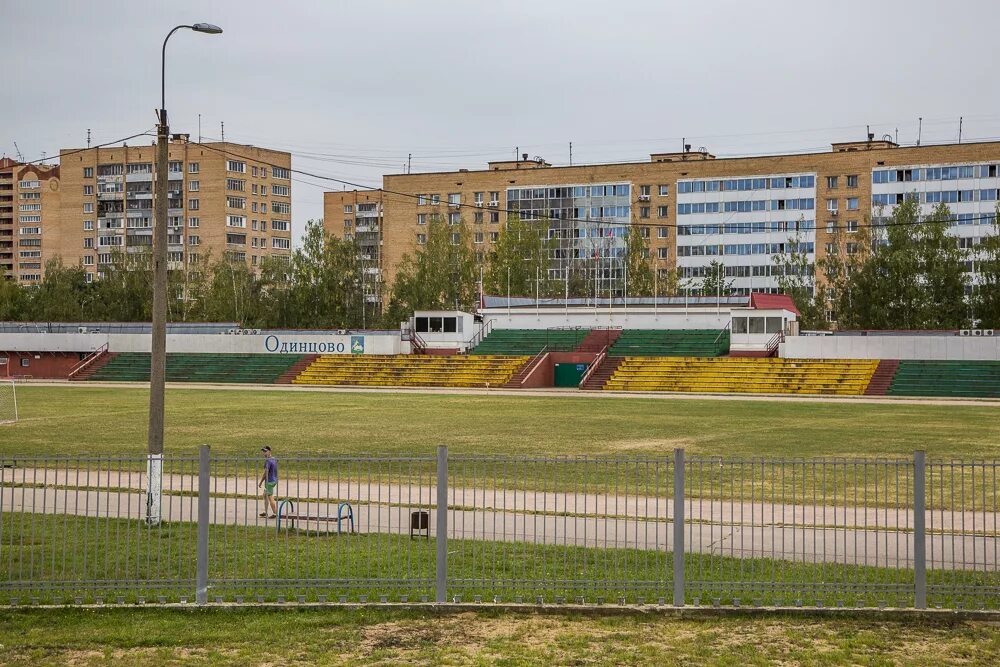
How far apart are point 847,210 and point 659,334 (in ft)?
163

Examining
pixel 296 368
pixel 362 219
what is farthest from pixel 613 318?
pixel 362 219

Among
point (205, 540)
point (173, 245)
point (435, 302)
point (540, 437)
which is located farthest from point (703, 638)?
point (173, 245)

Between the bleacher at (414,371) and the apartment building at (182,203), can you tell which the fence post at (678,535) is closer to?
the bleacher at (414,371)

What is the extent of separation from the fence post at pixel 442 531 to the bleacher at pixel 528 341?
68486mm

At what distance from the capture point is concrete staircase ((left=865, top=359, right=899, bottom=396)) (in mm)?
67500

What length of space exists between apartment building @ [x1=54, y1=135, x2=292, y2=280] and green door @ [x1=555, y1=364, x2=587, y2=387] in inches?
3292

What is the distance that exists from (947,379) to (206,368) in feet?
167

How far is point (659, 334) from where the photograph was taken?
282 ft

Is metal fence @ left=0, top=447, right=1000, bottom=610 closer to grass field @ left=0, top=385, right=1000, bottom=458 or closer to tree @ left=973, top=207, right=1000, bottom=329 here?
grass field @ left=0, top=385, right=1000, bottom=458

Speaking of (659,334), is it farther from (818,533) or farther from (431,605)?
(431,605)

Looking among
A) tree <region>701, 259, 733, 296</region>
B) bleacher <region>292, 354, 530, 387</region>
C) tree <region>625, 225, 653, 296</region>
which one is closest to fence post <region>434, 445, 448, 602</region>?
bleacher <region>292, 354, 530, 387</region>

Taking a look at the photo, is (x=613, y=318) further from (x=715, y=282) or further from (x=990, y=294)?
(x=715, y=282)

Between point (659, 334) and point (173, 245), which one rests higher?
point (173, 245)

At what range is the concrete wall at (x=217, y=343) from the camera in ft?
289
